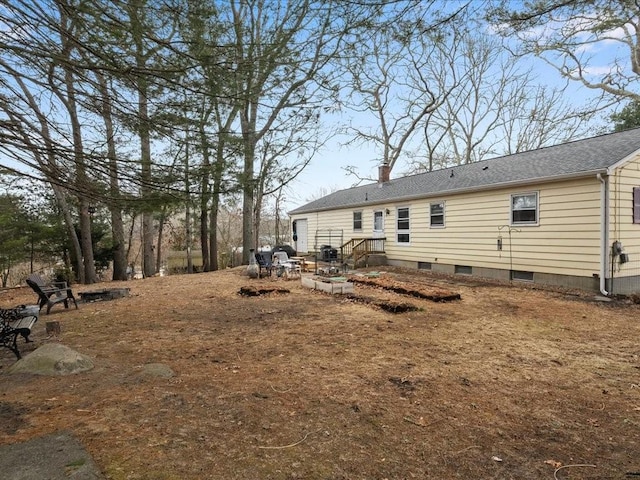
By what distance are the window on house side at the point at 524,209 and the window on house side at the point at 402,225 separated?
4.39m

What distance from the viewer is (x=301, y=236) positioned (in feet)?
70.3

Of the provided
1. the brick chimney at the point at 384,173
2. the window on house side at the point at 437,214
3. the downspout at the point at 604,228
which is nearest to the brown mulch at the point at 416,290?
the downspout at the point at 604,228

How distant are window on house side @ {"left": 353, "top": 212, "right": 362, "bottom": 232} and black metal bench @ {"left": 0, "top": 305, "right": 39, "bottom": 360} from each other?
1286 cm

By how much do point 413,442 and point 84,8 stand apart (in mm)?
4618

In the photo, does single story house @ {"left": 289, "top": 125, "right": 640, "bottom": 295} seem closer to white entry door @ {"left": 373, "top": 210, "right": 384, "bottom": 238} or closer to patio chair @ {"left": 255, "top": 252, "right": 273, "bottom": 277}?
white entry door @ {"left": 373, "top": 210, "right": 384, "bottom": 238}

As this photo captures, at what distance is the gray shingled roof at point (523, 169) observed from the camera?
890 centimetres

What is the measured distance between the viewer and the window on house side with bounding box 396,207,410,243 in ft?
47.2

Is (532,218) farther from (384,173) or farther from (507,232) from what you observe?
(384,173)

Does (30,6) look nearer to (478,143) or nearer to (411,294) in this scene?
(411,294)

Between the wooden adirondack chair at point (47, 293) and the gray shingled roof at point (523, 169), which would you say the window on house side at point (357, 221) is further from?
the wooden adirondack chair at point (47, 293)

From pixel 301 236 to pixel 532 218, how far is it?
13274 millimetres

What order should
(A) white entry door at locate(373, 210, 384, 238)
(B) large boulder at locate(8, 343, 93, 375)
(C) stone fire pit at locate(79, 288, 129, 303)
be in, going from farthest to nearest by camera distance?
(A) white entry door at locate(373, 210, 384, 238)
(C) stone fire pit at locate(79, 288, 129, 303)
(B) large boulder at locate(8, 343, 93, 375)

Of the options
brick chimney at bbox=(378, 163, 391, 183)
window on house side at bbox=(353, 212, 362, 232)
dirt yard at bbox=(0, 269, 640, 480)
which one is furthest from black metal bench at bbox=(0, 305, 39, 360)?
brick chimney at bbox=(378, 163, 391, 183)

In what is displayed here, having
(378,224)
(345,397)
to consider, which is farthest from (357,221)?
(345,397)
